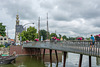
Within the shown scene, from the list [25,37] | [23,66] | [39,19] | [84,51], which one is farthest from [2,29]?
[84,51]

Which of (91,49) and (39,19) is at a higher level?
(39,19)

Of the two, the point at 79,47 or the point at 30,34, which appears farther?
the point at 30,34

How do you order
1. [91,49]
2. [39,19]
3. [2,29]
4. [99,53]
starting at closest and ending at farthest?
[99,53]
[91,49]
[2,29]
[39,19]

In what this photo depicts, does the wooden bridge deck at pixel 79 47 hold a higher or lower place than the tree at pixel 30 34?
lower

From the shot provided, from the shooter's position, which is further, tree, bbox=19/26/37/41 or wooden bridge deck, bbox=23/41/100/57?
tree, bbox=19/26/37/41

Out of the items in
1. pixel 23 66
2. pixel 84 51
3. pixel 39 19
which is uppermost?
pixel 39 19

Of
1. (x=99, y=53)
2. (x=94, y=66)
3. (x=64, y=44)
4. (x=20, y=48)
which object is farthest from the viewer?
(x=20, y=48)

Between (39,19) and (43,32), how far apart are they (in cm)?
4412

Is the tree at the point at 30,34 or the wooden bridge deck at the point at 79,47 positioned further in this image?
the tree at the point at 30,34

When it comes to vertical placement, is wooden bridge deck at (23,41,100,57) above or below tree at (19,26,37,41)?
below

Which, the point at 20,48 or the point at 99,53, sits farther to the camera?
the point at 20,48

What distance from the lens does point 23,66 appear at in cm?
2411

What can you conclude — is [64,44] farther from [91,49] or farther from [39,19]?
[39,19]

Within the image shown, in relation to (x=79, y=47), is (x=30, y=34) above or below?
above
